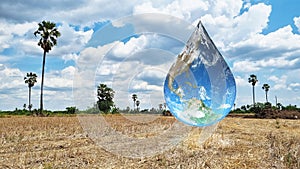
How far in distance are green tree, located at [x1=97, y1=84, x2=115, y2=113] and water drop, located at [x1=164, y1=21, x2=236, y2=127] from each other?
151 centimetres

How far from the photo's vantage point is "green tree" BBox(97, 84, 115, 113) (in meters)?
8.15

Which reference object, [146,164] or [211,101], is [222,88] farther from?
[146,164]

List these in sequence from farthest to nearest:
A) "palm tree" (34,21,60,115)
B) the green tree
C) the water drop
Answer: "palm tree" (34,21,60,115) < the water drop < the green tree

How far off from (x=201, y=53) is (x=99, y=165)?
3768 millimetres

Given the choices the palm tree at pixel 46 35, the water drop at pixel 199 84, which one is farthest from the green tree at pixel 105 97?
the palm tree at pixel 46 35

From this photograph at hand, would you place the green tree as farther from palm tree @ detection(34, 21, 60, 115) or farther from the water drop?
palm tree @ detection(34, 21, 60, 115)

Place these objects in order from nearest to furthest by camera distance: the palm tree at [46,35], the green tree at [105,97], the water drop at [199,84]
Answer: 1. the green tree at [105,97]
2. the water drop at [199,84]
3. the palm tree at [46,35]

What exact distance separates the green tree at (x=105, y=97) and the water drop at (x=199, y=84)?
1.51m

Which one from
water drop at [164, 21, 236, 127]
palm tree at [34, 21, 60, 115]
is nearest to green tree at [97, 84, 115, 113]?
water drop at [164, 21, 236, 127]

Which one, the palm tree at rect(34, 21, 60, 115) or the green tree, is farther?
the palm tree at rect(34, 21, 60, 115)

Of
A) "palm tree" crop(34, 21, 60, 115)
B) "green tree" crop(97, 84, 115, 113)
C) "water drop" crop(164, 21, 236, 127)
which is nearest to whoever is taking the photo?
"green tree" crop(97, 84, 115, 113)

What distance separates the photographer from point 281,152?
31.0 ft

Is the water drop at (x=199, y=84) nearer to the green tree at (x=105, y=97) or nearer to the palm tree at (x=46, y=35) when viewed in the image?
the green tree at (x=105, y=97)

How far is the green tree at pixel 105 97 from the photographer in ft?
26.7
